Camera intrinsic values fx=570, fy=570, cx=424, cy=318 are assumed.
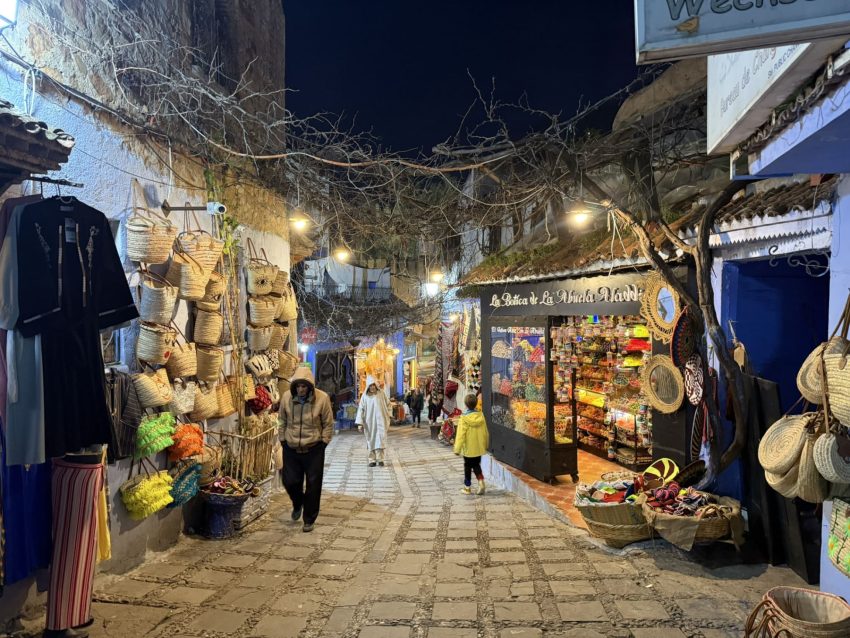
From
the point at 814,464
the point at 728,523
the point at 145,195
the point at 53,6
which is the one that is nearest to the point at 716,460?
the point at 728,523

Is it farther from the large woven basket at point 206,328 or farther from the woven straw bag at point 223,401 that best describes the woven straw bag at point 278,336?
the large woven basket at point 206,328

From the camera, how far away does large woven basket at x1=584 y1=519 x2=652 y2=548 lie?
18.3ft

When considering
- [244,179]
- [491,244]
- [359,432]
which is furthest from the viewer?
[359,432]

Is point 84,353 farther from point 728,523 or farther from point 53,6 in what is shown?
point 728,523

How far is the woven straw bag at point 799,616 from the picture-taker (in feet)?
9.98

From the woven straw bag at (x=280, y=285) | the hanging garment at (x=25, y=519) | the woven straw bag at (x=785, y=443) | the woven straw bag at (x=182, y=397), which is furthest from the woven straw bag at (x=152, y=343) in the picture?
the woven straw bag at (x=785, y=443)

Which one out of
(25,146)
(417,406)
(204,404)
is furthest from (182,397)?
(417,406)

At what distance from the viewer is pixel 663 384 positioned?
7023mm

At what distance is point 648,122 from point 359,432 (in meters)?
14.7

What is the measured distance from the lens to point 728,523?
5.09 meters

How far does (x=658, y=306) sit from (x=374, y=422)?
7097mm

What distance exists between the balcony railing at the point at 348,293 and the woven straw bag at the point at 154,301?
13181 millimetres

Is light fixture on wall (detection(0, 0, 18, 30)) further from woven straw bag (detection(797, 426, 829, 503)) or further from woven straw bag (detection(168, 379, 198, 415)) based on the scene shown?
woven straw bag (detection(797, 426, 829, 503))

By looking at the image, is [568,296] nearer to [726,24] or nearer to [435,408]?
[726,24]
